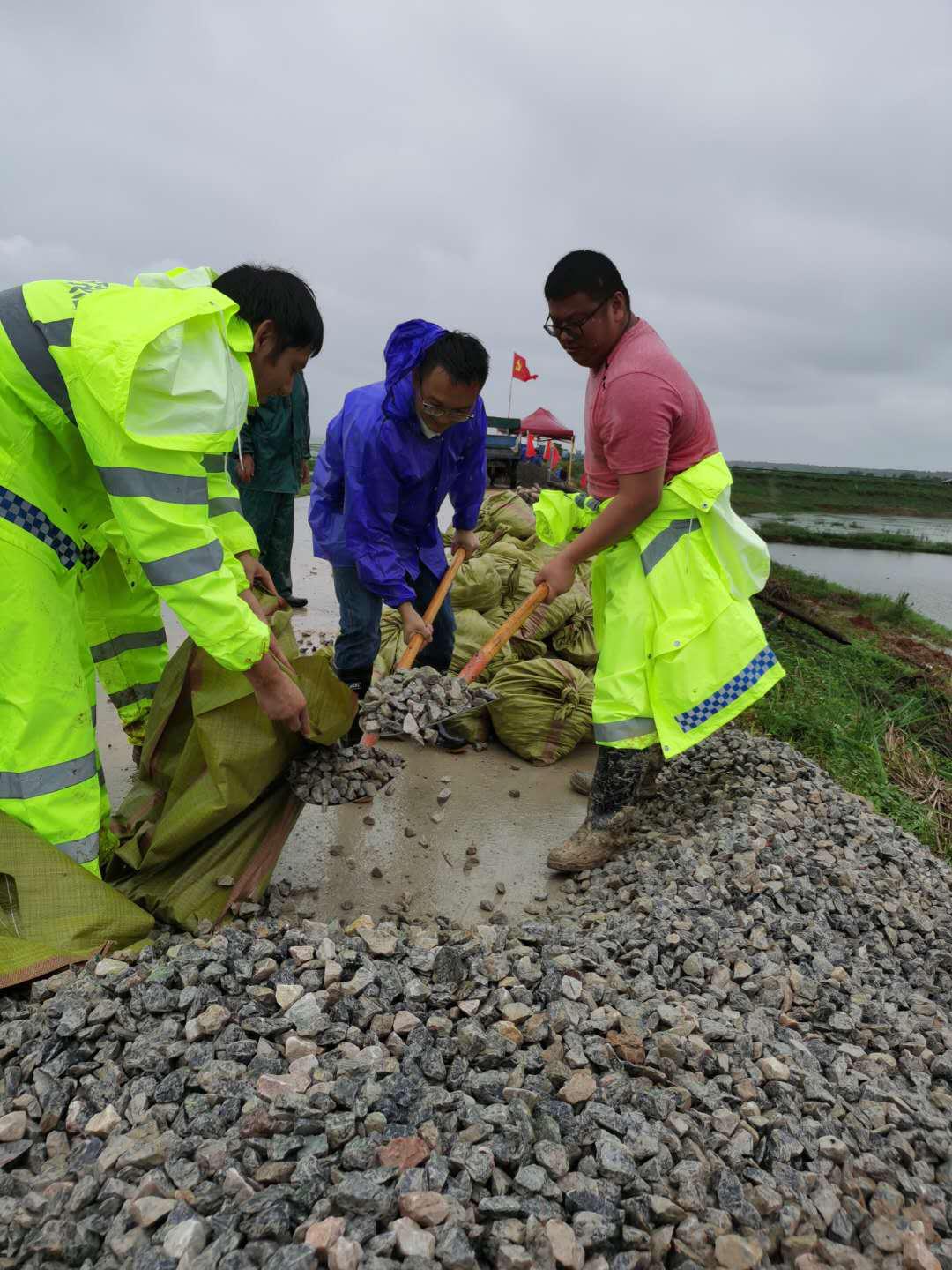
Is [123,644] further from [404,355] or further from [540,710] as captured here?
[540,710]

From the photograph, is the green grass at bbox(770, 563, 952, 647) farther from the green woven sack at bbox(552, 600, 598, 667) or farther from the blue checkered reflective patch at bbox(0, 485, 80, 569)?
the blue checkered reflective patch at bbox(0, 485, 80, 569)

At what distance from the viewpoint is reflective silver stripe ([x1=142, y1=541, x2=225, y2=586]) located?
160cm

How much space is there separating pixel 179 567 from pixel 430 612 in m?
1.85

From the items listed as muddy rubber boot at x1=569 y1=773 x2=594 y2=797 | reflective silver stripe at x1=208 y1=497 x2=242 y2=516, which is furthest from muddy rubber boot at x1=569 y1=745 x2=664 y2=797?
reflective silver stripe at x1=208 y1=497 x2=242 y2=516

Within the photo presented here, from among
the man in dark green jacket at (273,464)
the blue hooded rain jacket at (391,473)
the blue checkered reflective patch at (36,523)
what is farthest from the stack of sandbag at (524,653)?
the blue checkered reflective patch at (36,523)

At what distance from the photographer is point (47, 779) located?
1803mm

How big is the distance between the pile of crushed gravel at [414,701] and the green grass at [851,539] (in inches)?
707

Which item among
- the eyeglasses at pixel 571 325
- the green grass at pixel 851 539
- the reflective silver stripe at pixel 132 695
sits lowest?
the green grass at pixel 851 539

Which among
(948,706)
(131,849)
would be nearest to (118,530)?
(131,849)

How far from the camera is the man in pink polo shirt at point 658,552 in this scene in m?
2.42

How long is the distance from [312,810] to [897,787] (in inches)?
114

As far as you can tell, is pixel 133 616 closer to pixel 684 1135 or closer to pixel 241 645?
pixel 241 645

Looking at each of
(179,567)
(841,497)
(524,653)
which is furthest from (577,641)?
(841,497)

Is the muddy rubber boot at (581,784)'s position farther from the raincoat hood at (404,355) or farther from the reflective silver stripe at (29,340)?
the reflective silver stripe at (29,340)
